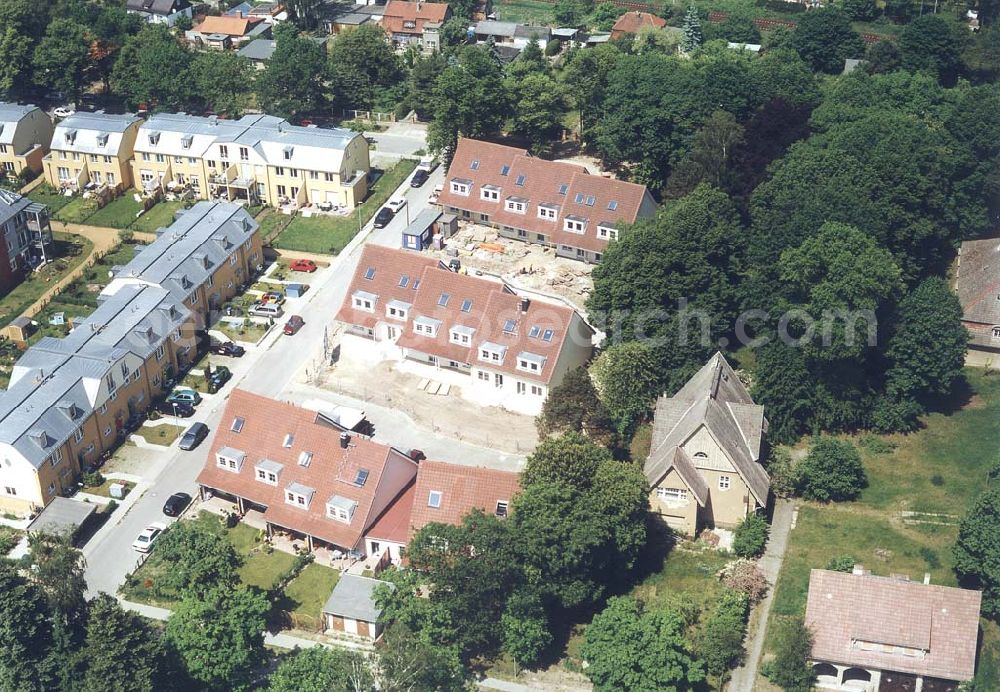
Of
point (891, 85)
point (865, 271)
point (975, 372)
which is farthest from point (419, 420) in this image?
point (891, 85)

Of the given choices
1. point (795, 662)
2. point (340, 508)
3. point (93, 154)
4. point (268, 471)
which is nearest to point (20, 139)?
point (93, 154)

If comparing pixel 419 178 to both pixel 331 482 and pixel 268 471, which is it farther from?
pixel 331 482

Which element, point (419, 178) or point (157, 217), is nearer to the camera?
point (157, 217)

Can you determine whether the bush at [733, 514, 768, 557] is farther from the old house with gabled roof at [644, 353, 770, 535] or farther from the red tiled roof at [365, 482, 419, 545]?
the red tiled roof at [365, 482, 419, 545]

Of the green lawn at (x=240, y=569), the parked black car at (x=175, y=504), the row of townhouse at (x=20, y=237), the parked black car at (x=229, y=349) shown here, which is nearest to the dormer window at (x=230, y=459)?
the green lawn at (x=240, y=569)

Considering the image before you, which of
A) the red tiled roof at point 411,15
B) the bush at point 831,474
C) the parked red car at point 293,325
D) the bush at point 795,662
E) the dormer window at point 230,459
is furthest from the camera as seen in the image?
the red tiled roof at point 411,15

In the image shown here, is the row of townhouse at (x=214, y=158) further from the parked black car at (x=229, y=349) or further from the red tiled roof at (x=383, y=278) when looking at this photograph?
the parked black car at (x=229, y=349)

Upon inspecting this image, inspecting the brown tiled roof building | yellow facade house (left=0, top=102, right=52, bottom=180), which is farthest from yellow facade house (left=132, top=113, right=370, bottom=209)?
the brown tiled roof building
